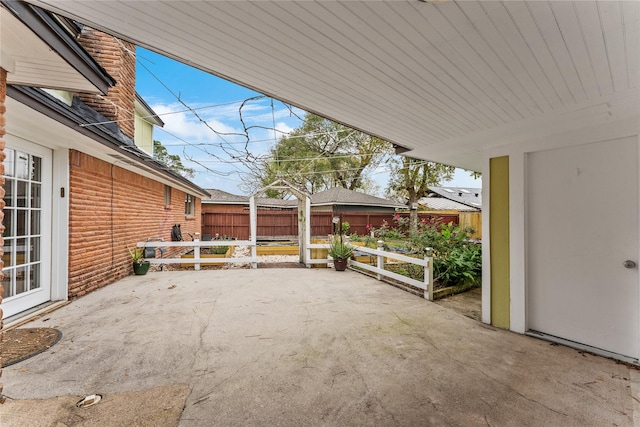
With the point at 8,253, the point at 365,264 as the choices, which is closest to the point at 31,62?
the point at 8,253

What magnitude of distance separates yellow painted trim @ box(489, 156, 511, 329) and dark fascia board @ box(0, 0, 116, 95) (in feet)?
15.1

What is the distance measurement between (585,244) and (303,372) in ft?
11.0

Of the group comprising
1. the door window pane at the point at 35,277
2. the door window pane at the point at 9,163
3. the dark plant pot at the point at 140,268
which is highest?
the door window pane at the point at 9,163

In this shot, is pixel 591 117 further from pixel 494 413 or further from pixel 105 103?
pixel 105 103

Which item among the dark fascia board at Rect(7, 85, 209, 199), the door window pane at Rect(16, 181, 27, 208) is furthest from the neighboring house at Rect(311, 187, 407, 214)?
the door window pane at Rect(16, 181, 27, 208)

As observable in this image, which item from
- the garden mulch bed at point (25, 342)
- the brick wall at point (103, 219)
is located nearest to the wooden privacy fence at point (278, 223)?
the brick wall at point (103, 219)

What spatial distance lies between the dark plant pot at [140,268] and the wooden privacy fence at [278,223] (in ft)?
33.3

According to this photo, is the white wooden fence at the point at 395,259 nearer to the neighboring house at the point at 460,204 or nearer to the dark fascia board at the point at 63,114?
the dark fascia board at the point at 63,114

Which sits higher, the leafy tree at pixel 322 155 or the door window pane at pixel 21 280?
the leafy tree at pixel 322 155

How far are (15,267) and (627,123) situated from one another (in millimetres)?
7340

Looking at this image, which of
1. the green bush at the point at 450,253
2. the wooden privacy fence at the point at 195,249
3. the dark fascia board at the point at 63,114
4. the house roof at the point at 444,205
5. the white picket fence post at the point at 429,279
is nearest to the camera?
the dark fascia board at the point at 63,114

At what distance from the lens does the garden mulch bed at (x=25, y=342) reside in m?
2.64

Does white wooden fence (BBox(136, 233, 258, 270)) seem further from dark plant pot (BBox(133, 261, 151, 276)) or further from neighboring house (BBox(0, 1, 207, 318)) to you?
neighboring house (BBox(0, 1, 207, 318))

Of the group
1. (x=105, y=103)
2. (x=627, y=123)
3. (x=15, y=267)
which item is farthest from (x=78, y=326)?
(x=627, y=123)
